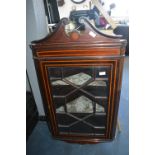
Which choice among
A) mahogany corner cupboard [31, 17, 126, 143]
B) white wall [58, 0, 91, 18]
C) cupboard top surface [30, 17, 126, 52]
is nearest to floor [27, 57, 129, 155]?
mahogany corner cupboard [31, 17, 126, 143]

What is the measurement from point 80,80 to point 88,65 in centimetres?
16

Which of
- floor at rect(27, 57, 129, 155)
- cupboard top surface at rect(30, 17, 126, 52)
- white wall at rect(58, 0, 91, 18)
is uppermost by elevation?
white wall at rect(58, 0, 91, 18)

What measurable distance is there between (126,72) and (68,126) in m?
1.95

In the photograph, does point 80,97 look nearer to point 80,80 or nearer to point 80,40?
point 80,80

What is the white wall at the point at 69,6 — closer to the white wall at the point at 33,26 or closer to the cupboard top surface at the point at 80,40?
the white wall at the point at 33,26

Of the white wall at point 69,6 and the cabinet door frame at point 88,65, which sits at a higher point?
the white wall at point 69,6

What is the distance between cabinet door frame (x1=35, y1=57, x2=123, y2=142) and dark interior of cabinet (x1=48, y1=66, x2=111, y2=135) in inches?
1.3

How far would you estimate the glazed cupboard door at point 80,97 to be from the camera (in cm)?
132

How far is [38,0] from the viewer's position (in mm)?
1623

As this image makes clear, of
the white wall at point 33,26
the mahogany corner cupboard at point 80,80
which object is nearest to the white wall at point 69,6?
the white wall at point 33,26

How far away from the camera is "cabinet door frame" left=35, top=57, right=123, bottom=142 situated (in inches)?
49.1

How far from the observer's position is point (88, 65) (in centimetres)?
127

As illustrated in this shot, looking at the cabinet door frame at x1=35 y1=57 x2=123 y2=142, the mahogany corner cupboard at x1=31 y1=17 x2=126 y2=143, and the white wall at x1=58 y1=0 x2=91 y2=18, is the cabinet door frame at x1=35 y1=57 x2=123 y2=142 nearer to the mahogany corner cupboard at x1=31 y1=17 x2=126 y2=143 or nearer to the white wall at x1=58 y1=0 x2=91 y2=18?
the mahogany corner cupboard at x1=31 y1=17 x2=126 y2=143
